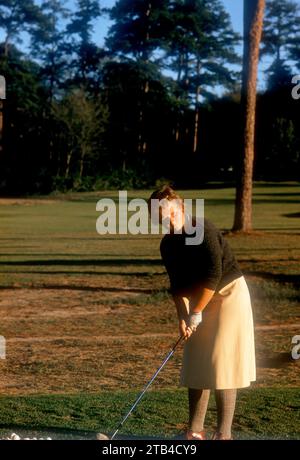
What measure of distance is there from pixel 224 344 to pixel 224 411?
0.48 metres

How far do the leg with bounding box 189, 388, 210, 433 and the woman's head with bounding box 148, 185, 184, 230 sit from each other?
1.23 m

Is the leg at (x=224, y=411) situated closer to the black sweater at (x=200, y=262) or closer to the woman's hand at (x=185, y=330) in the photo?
the woman's hand at (x=185, y=330)

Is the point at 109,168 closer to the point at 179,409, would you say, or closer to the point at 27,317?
the point at 27,317

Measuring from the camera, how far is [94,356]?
9117mm

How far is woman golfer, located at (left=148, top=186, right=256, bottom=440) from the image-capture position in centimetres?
522

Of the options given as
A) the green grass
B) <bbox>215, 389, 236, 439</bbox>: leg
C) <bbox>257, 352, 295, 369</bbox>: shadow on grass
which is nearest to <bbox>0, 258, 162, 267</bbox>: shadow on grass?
<bbox>257, 352, 295, 369</bbox>: shadow on grass

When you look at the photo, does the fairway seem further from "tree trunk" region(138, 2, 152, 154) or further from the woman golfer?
"tree trunk" region(138, 2, 152, 154)

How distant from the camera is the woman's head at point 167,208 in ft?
17.4

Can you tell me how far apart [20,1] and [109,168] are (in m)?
15.5

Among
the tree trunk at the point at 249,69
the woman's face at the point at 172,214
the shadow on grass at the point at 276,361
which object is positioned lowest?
the shadow on grass at the point at 276,361

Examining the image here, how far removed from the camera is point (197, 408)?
5.39 meters

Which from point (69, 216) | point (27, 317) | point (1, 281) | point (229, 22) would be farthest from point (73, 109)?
point (27, 317)

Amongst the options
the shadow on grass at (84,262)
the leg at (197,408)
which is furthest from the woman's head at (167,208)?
the shadow on grass at (84,262)
